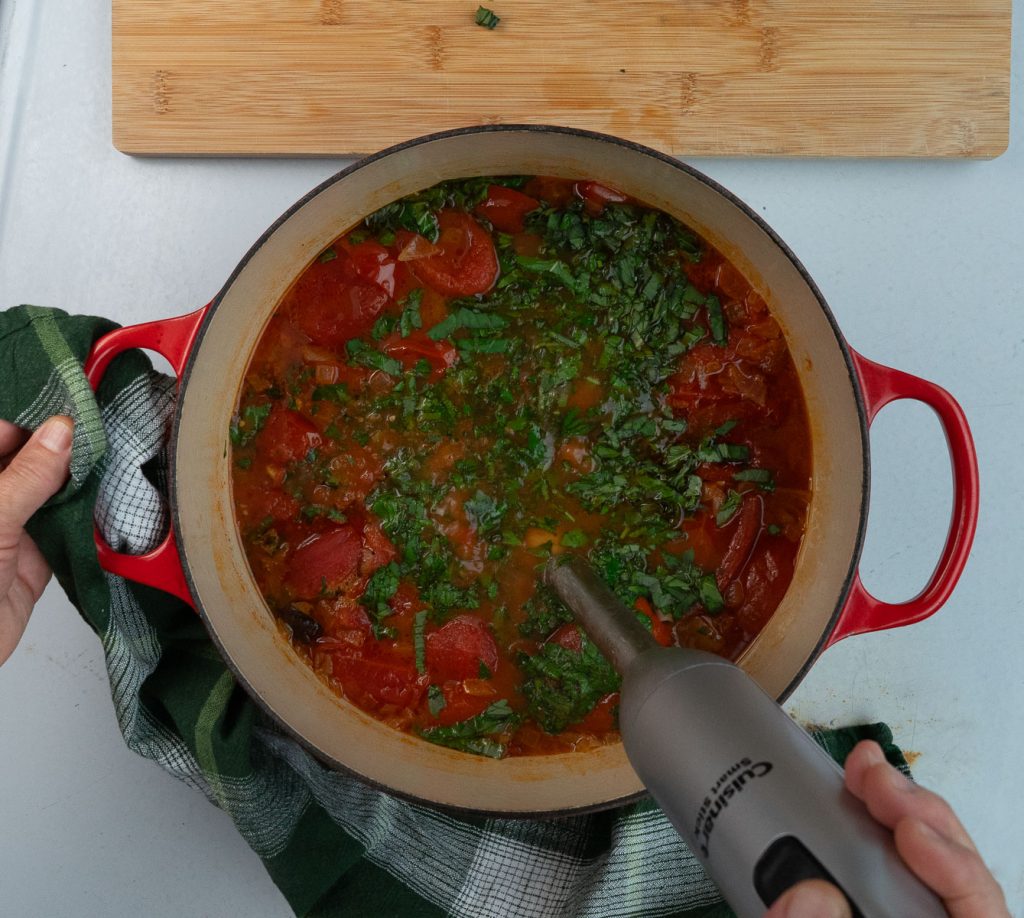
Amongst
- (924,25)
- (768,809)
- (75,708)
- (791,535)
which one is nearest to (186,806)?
(75,708)

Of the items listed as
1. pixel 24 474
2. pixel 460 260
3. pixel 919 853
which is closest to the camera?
pixel 919 853

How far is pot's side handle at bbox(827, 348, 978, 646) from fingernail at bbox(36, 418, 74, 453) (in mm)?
1444

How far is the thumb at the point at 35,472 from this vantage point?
1.64 m

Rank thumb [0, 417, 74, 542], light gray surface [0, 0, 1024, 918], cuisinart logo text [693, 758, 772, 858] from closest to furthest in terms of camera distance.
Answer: cuisinart logo text [693, 758, 772, 858], thumb [0, 417, 74, 542], light gray surface [0, 0, 1024, 918]

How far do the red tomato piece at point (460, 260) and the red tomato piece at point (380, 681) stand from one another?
2.67 feet

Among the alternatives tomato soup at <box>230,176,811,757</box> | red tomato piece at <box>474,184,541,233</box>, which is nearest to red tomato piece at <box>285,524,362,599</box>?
tomato soup at <box>230,176,811,757</box>

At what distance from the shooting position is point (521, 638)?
79.3 inches

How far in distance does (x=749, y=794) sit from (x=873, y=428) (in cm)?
147

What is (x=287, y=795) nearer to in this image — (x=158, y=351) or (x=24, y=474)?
(x=24, y=474)

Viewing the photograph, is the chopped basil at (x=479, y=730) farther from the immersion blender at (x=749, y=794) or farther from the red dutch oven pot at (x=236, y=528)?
the immersion blender at (x=749, y=794)

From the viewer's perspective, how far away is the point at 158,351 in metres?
1.70

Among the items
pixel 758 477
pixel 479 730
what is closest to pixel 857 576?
pixel 758 477

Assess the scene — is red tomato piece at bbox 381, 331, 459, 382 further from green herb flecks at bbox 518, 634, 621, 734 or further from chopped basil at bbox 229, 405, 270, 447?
green herb flecks at bbox 518, 634, 621, 734

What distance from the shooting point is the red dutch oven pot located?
5.65 ft
